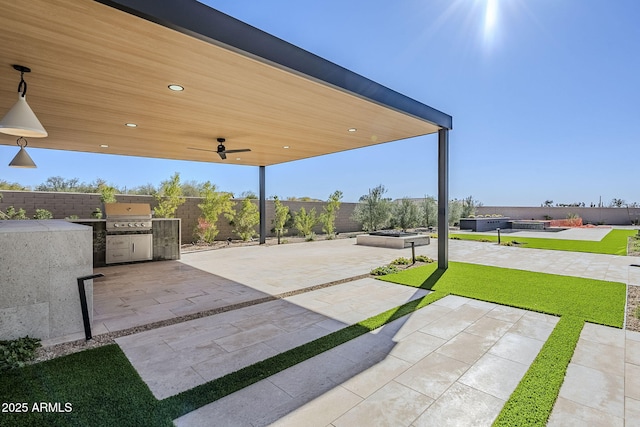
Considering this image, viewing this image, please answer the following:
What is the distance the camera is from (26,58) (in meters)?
3.08

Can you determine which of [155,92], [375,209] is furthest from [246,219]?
[155,92]

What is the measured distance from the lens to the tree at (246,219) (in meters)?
11.5

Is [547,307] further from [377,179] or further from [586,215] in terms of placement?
[586,215]

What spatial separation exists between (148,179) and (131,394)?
14903mm

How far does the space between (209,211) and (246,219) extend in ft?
4.76

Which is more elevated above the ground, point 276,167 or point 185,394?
point 276,167

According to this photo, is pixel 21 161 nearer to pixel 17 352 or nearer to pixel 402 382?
pixel 17 352

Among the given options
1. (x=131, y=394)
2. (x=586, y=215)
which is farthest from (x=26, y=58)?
(x=586, y=215)

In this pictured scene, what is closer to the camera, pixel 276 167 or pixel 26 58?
pixel 26 58

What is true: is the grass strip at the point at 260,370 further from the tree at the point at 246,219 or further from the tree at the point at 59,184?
the tree at the point at 59,184

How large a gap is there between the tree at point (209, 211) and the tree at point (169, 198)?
0.86 metres

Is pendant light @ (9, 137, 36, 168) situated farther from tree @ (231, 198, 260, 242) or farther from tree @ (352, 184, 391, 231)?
tree @ (352, 184, 391, 231)

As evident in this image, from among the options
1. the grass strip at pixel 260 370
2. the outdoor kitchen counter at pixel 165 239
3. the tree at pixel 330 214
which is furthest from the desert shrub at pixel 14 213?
the tree at pixel 330 214

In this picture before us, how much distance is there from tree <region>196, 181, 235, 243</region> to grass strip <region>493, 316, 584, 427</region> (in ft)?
32.1
